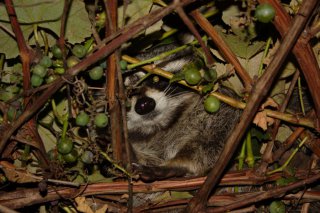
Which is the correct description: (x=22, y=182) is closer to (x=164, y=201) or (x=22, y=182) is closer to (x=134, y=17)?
(x=164, y=201)

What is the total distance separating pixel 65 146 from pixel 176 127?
93 centimetres

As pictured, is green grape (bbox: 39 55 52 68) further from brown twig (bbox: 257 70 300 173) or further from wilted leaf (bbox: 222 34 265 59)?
brown twig (bbox: 257 70 300 173)

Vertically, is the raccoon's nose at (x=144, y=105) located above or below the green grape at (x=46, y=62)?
A: below

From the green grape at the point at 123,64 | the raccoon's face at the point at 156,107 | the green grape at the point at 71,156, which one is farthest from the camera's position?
the raccoon's face at the point at 156,107

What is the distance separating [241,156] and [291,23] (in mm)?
723

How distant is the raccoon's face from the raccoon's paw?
33 centimetres

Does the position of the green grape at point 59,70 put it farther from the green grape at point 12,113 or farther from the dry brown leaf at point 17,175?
the dry brown leaf at point 17,175

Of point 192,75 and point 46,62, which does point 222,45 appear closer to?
point 192,75

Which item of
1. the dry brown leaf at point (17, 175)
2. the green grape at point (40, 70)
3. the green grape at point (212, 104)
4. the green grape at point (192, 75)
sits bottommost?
the dry brown leaf at point (17, 175)

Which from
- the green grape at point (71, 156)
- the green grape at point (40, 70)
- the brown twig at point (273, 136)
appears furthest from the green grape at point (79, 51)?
the brown twig at point (273, 136)

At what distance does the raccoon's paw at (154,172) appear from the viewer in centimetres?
217

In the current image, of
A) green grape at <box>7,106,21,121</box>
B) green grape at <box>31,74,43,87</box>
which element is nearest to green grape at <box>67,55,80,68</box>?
green grape at <box>31,74,43,87</box>

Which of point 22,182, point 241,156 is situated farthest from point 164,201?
point 22,182

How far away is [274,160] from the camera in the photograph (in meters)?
2.27
